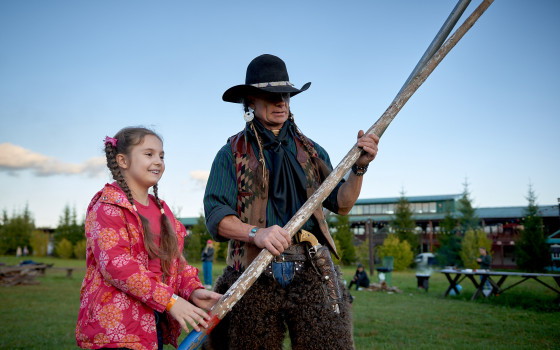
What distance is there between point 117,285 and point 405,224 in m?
35.5

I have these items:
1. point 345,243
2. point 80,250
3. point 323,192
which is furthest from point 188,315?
point 80,250

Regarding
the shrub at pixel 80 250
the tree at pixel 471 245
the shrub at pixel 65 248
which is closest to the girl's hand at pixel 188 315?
the tree at pixel 471 245

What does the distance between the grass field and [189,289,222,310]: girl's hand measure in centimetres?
455

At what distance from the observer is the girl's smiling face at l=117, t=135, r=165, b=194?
7.89ft

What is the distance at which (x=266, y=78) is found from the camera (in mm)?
2600

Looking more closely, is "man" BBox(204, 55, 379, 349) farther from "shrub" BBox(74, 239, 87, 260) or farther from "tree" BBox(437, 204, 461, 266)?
"shrub" BBox(74, 239, 87, 260)

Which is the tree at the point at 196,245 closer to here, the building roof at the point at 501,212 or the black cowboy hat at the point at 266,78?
the building roof at the point at 501,212

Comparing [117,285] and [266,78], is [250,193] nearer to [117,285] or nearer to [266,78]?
[266,78]

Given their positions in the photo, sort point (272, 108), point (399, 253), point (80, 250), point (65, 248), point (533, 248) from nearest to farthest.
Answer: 1. point (272, 108)
2. point (533, 248)
3. point (399, 253)
4. point (80, 250)
5. point (65, 248)

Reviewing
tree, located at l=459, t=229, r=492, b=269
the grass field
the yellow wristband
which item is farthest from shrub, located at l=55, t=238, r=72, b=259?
the yellow wristband

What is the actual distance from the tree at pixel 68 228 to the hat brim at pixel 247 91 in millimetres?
51393

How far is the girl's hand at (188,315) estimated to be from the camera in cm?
209

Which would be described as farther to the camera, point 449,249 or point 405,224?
point 405,224

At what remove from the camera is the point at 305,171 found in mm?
2668
